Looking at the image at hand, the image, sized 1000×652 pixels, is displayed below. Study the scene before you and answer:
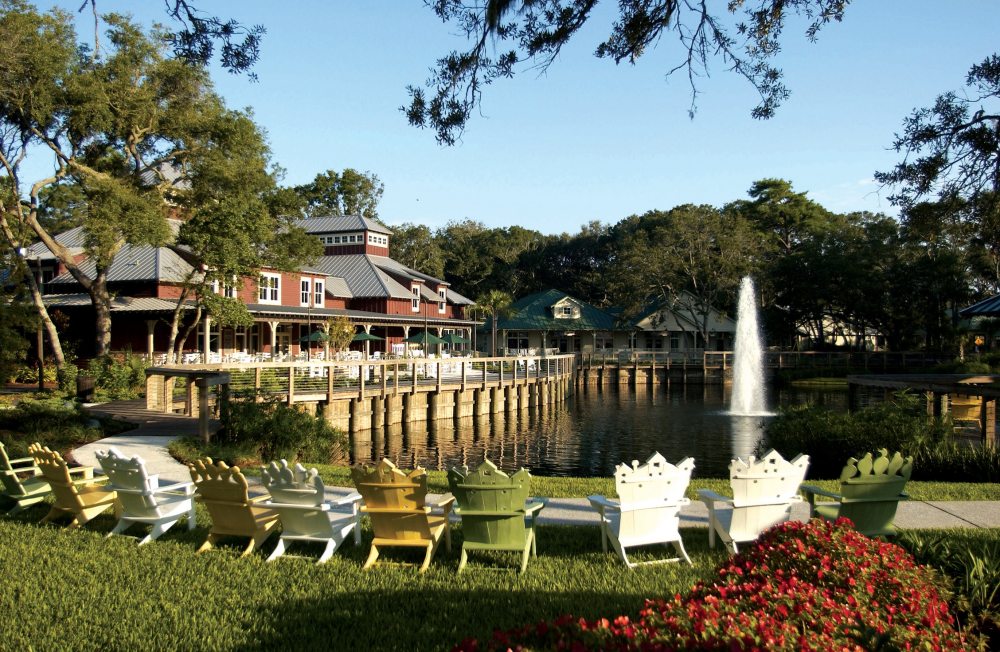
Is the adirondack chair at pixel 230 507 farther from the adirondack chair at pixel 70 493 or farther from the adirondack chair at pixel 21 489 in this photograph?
the adirondack chair at pixel 21 489

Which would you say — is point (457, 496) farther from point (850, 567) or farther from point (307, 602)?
point (850, 567)

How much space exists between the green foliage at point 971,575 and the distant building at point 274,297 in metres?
27.8

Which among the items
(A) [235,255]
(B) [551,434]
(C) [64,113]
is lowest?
(B) [551,434]

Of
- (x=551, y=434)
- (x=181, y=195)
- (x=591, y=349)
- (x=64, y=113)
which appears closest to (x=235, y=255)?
(x=181, y=195)

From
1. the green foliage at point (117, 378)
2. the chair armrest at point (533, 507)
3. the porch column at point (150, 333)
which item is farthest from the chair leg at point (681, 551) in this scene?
the porch column at point (150, 333)

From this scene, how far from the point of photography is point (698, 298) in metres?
58.7

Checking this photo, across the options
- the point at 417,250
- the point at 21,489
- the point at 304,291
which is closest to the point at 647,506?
the point at 21,489

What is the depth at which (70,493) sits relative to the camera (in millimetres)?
7863

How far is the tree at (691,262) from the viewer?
181ft

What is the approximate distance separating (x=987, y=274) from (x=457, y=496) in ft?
195

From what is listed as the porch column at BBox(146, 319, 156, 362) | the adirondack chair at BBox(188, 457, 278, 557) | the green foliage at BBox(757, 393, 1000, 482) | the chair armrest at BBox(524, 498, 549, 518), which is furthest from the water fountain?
the adirondack chair at BBox(188, 457, 278, 557)

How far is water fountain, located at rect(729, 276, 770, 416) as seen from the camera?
36000 mm

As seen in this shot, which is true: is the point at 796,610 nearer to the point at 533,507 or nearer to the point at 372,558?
the point at 533,507

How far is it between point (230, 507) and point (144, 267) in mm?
29656
